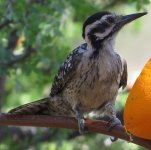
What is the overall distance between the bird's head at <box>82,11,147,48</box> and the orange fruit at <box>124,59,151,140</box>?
113 cm

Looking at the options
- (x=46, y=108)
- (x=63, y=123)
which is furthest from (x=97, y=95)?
(x=63, y=123)

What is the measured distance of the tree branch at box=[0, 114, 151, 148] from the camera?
99.3 inches

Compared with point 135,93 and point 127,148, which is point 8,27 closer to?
point 127,148

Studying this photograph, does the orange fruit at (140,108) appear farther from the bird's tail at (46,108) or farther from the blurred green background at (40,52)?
the blurred green background at (40,52)

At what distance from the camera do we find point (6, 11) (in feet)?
13.2

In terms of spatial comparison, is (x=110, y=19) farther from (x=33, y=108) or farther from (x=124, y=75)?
(x=33, y=108)

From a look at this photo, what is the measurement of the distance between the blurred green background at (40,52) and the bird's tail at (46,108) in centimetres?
43

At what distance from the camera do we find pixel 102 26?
365 centimetres

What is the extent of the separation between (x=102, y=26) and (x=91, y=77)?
1.21ft

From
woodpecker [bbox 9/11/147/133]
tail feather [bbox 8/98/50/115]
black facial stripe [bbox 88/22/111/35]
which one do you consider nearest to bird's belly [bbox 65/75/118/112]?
woodpecker [bbox 9/11/147/133]

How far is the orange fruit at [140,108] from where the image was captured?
230 centimetres

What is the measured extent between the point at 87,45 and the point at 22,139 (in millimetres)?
1654

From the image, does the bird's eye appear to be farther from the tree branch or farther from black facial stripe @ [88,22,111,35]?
the tree branch

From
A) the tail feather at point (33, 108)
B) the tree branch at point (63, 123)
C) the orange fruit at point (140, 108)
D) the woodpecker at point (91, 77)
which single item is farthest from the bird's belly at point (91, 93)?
the orange fruit at point (140, 108)
